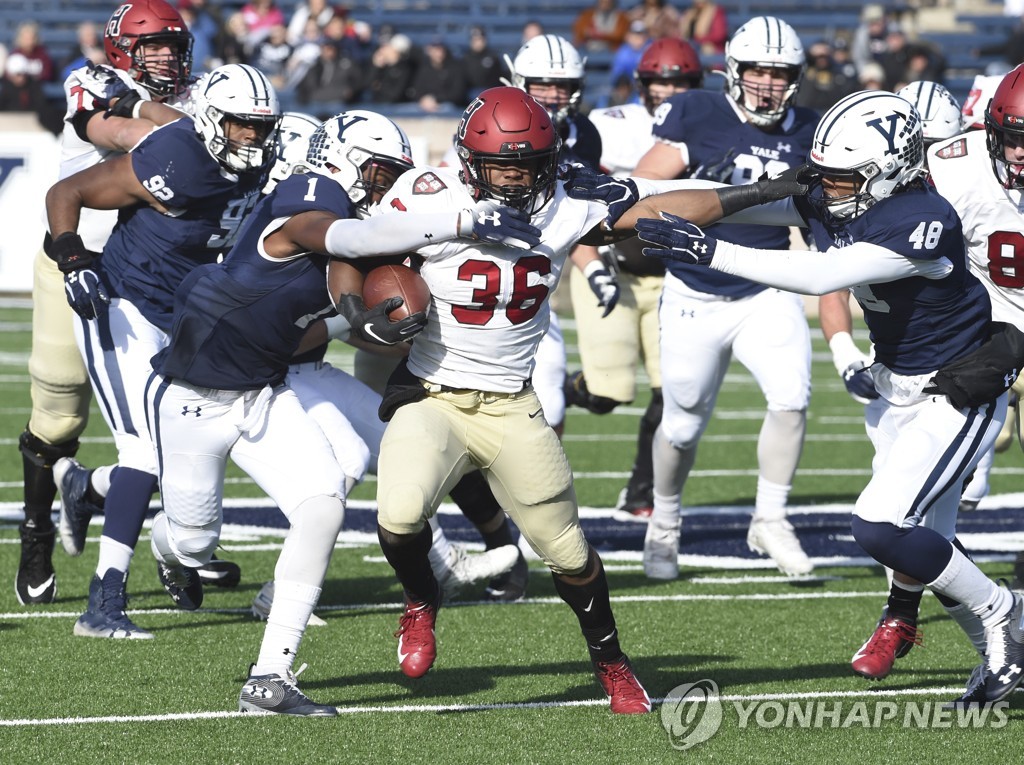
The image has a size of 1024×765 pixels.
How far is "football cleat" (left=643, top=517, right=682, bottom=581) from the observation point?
621 centimetres

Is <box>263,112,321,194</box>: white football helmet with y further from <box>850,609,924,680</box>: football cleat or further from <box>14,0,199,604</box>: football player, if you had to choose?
<box>850,609,924,680</box>: football cleat

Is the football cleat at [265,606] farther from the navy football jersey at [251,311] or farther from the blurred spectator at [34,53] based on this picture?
the blurred spectator at [34,53]

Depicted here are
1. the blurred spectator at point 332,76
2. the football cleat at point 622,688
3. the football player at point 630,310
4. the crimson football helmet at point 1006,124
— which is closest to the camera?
the football cleat at point 622,688

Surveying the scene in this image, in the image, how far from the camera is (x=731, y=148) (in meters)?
6.12

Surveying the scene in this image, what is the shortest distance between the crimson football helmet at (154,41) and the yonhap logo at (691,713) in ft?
9.41

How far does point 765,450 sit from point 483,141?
2.51 m

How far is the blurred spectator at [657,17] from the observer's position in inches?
590

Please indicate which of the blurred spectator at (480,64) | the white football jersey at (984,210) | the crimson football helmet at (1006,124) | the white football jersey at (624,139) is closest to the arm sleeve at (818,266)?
the crimson football helmet at (1006,124)

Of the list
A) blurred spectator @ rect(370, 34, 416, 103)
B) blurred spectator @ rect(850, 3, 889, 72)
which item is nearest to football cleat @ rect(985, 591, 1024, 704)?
blurred spectator @ rect(850, 3, 889, 72)

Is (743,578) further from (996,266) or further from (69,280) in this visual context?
(69,280)

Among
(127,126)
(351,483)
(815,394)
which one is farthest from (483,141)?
(815,394)

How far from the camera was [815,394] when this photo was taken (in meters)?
11.6

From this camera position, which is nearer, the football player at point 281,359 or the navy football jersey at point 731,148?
the football player at point 281,359

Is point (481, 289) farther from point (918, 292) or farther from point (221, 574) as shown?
point (221, 574)
